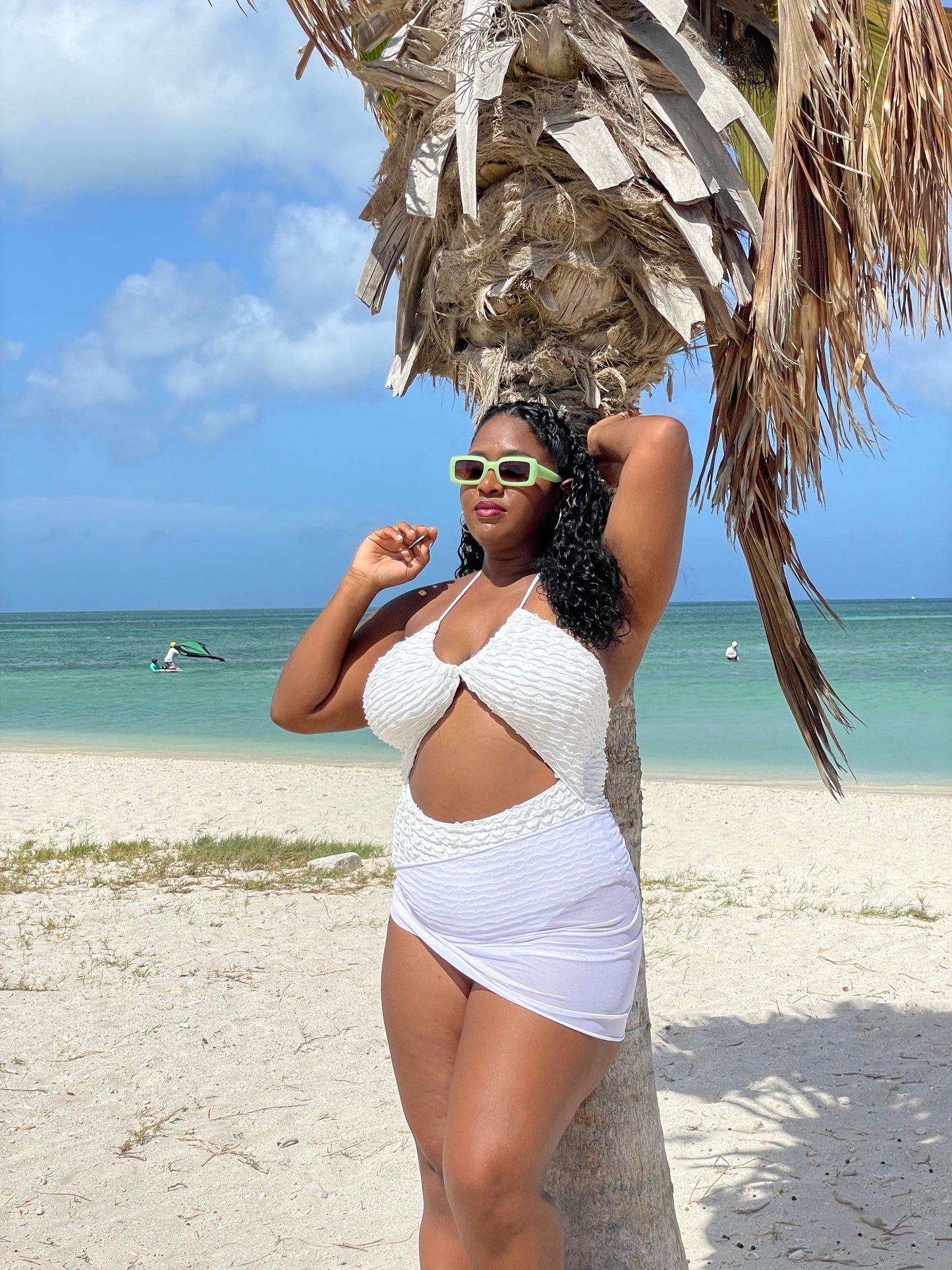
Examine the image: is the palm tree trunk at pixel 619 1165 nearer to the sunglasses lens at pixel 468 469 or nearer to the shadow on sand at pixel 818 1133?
the shadow on sand at pixel 818 1133

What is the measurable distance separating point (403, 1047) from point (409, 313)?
6.56ft

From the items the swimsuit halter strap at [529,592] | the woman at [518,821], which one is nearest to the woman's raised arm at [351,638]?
the woman at [518,821]

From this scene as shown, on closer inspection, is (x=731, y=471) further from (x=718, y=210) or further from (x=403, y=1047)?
(x=403, y=1047)

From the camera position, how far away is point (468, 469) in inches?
95.5

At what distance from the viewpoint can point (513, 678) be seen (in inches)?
86.1

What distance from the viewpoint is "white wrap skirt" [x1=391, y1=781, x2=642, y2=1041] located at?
2100 mm

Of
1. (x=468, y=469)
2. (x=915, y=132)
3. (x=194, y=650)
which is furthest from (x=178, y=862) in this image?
(x=194, y=650)

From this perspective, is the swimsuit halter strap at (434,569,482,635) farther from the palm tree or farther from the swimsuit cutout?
the palm tree

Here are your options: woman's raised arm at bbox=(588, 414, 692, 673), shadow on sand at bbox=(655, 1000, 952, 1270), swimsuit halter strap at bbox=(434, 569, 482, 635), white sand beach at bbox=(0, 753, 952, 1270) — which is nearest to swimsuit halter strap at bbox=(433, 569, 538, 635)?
swimsuit halter strap at bbox=(434, 569, 482, 635)

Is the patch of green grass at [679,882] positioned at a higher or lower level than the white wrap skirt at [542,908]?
lower

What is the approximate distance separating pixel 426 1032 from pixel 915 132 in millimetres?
2522

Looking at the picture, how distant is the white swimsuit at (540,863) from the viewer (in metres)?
2.12

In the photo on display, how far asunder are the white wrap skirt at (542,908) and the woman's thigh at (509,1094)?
4cm

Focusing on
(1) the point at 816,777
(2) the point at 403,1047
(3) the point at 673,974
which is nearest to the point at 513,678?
(2) the point at 403,1047
